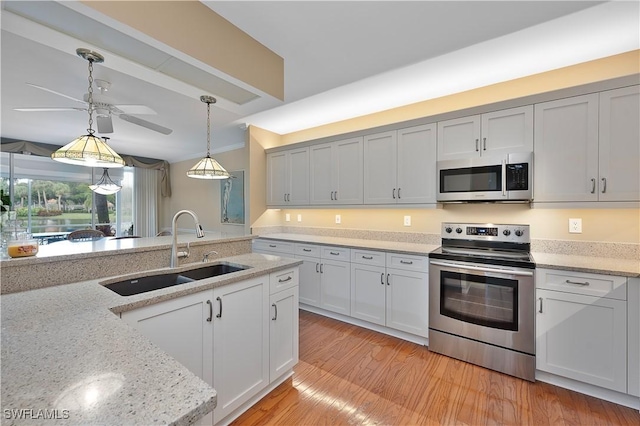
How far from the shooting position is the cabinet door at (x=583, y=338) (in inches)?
72.6

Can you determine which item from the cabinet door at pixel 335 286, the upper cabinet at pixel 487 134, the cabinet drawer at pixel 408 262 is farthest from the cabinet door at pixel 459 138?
the cabinet door at pixel 335 286

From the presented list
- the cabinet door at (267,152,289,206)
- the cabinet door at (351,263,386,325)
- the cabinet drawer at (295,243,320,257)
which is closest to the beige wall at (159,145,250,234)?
the cabinet door at (267,152,289,206)

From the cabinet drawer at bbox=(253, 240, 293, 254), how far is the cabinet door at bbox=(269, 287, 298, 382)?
1.55 meters

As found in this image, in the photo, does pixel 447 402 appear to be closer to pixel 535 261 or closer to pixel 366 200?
pixel 535 261

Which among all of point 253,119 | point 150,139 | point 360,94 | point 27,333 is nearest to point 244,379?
point 27,333

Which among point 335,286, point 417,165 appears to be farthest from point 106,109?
point 417,165

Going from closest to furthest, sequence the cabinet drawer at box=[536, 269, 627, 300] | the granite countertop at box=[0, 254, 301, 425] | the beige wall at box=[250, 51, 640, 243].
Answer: the granite countertop at box=[0, 254, 301, 425] < the cabinet drawer at box=[536, 269, 627, 300] < the beige wall at box=[250, 51, 640, 243]

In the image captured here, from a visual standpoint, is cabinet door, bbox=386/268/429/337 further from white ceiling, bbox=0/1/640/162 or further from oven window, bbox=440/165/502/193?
white ceiling, bbox=0/1/640/162

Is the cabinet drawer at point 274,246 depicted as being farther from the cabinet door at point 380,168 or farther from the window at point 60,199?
the window at point 60,199

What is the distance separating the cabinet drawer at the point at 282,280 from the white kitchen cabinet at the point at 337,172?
5.17 feet

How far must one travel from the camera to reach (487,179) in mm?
2523

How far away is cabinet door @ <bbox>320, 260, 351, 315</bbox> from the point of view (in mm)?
3131

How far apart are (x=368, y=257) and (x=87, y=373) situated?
2.51 m

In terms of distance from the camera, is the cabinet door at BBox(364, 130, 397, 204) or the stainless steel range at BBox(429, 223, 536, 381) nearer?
the stainless steel range at BBox(429, 223, 536, 381)
